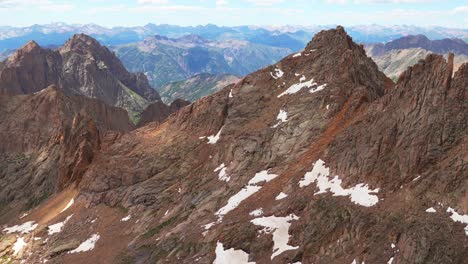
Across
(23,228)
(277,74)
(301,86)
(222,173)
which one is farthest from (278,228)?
(23,228)

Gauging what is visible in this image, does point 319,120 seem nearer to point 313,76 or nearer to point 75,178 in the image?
point 313,76

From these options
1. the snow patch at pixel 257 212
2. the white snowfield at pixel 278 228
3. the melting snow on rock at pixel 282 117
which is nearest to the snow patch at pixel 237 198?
the snow patch at pixel 257 212

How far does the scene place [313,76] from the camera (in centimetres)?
7462

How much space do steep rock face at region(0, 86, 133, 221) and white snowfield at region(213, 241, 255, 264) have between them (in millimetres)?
49795

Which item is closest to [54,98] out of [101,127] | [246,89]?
[101,127]

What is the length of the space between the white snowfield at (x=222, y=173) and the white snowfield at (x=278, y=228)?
1500 cm

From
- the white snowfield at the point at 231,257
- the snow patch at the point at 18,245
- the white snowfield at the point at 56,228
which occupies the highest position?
the white snowfield at the point at 231,257

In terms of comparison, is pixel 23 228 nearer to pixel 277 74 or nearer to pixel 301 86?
pixel 277 74

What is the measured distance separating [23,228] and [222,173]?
135 feet

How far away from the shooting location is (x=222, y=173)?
6562 cm

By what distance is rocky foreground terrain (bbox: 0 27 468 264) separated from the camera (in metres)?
41.4

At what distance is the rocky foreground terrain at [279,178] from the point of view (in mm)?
41406

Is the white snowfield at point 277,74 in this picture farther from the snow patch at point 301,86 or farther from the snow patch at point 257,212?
the snow patch at point 257,212

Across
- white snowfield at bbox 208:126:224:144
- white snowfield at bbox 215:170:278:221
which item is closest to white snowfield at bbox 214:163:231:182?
white snowfield at bbox 215:170:278:221
